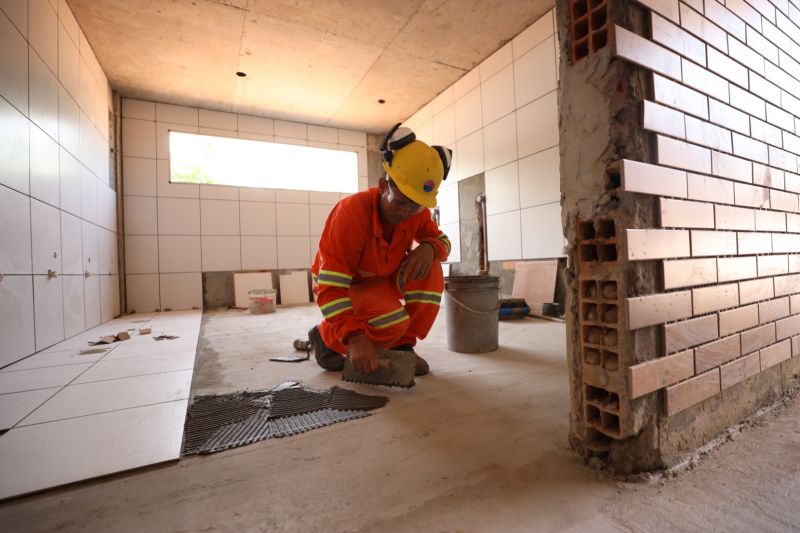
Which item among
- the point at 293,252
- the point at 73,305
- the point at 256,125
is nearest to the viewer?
the point at 73,305

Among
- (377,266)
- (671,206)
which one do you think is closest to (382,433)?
(377,266)

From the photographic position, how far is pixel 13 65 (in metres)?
2.30

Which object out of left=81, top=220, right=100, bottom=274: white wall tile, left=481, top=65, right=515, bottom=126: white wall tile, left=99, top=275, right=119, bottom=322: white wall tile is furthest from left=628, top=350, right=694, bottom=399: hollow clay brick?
left=99, top=275, right=119, bottom=322: white wall tile

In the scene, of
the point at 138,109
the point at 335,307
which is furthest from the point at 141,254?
the point at 335,307

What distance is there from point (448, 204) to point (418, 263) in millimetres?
3797

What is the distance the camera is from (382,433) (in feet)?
4.17

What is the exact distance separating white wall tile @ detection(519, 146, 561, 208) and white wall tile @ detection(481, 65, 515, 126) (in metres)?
0.74

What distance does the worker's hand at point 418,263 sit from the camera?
1901 millimetres

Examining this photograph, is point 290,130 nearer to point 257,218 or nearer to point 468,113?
point 257,218

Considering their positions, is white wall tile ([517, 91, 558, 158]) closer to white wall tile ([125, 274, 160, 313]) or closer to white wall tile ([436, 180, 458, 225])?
white wall tile ([436, 180, 458, 225])

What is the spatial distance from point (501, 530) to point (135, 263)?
597 cm

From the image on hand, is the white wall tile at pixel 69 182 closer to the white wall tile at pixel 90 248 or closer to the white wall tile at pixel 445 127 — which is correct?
the white wall tile at pixel 90 248

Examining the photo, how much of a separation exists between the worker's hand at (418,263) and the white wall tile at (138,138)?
17.2 feet

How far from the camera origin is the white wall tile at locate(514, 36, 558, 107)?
3787 millimetres
